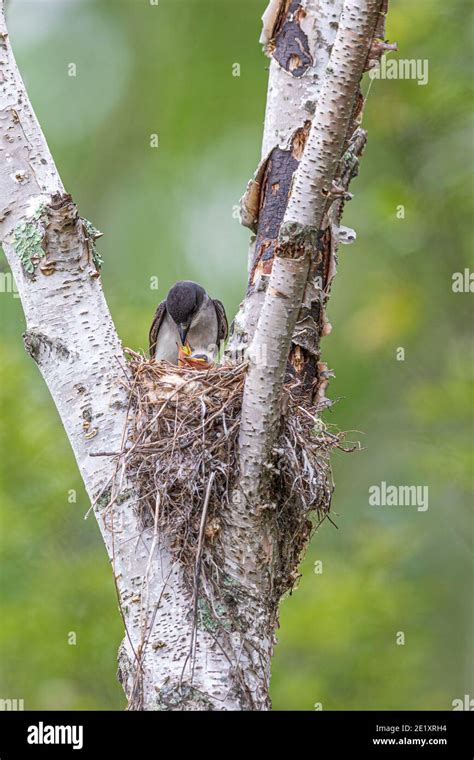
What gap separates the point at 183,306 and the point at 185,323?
0.12 m

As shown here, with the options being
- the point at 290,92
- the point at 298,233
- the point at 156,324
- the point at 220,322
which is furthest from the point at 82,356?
the point at 220,322

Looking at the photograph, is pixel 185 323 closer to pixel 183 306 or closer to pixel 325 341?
pixel 183 306

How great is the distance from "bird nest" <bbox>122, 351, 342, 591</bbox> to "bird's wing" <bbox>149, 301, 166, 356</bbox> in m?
2.12

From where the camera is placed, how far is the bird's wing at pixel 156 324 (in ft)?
23.6

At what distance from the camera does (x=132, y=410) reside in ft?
14.9

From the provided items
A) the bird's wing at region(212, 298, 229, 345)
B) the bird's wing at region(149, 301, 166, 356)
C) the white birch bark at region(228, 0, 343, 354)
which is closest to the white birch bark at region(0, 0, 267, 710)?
the white birch bark at region(228, 0, 343, 354)

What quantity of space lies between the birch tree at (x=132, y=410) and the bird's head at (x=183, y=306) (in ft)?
6.16

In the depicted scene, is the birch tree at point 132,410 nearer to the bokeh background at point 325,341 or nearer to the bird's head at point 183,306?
the bird's head at point 183,306

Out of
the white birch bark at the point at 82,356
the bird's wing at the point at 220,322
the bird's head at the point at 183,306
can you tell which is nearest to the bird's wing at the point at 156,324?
the bird's head at the point at 183,306

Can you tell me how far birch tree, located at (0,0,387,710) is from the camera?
148 inches

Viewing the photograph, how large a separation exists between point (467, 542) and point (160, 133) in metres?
5.87

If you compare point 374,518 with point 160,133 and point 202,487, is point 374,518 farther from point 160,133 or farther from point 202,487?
point 202,487

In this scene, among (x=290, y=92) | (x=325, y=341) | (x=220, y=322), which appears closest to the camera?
(x=290, y=92)

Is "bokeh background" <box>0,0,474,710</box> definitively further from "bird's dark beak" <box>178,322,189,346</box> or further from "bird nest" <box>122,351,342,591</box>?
"bird nest" <box>122,351,342,591</box>
